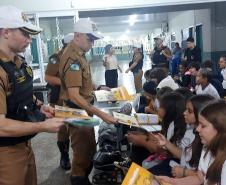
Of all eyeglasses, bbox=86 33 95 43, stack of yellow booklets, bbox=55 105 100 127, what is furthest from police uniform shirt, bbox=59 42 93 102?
stack of yellow booklets, bbox=55 105 100 127

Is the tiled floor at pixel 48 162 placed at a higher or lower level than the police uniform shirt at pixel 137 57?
lower

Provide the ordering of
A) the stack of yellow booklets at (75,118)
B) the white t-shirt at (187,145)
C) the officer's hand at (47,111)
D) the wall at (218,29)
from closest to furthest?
1. the stack of yellow booklets at (75,118)
2. the officer's hand at (47,111)
3. the white t-shirt at (187,145)
4. the wall at (218,29)

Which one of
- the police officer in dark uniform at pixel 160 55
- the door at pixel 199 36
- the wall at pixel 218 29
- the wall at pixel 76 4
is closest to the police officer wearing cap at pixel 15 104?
the wall at pixel 76 4

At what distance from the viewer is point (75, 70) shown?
258 centimetres

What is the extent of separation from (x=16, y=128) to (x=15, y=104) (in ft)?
0.52

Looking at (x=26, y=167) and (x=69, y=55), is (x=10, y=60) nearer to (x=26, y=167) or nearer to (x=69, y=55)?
(x=26, y=167)

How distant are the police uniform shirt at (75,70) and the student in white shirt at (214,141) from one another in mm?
1133

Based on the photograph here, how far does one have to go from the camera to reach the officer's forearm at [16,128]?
4.98 feet

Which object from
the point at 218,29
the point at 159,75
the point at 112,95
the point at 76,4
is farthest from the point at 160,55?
the point at 112,95

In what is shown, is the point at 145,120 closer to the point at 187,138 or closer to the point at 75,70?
the point at 187,138

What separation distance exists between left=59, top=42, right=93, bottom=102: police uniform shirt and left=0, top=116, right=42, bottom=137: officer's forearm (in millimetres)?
1021

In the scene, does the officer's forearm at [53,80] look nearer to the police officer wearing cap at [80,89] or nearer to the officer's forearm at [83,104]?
the police officer wearing cap at [80,89]

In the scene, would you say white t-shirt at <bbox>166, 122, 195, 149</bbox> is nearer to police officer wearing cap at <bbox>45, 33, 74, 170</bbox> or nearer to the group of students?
the group of students

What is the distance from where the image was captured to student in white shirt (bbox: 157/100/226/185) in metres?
1.62
